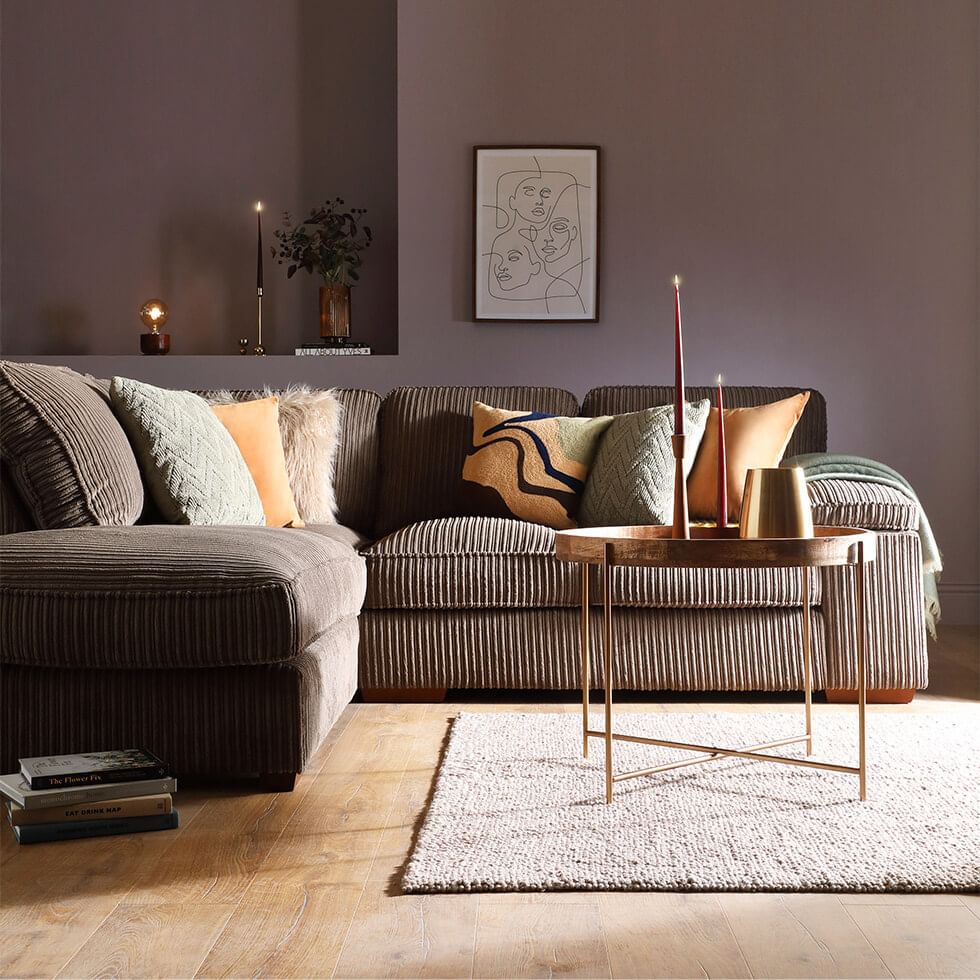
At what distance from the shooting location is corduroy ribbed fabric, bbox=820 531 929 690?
2803 mm

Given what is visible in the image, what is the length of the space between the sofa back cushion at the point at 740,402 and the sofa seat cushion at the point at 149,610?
1759 mm

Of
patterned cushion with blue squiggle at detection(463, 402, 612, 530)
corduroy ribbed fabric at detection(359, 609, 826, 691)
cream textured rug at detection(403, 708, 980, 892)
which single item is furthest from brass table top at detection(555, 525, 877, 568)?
patterned cushion with blue squiggle at detection(463, 402, 612, 530)

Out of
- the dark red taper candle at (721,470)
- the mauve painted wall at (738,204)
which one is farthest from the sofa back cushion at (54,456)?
the mauve painted wall at (738,204)

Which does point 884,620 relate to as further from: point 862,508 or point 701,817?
point 701,817

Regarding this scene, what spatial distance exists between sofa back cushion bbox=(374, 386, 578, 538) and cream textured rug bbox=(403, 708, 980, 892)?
3.41 ft

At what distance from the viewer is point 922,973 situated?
1291 mm

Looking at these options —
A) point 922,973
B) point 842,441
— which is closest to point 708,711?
point 922,973

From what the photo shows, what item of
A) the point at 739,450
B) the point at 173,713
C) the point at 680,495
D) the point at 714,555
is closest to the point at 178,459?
the point at 173,713

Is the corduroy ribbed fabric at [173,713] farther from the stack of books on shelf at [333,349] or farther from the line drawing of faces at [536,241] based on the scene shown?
the line drawing of faces at [536,241]

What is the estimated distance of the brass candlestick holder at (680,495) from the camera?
190 centimetres

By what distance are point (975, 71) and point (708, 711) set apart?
2.92m

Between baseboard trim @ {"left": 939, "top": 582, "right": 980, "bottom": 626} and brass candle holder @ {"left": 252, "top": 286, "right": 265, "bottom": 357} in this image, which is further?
brass candle holder @ {"left": 252, "top": 286, "right": 265, "bottom": 357}

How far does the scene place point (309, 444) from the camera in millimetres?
3266

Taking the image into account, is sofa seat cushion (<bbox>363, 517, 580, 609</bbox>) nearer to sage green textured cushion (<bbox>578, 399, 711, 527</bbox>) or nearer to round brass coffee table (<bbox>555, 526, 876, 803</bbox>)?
sage green textured cushion (<bbox>578, 399, 711, 527</bbox>)
